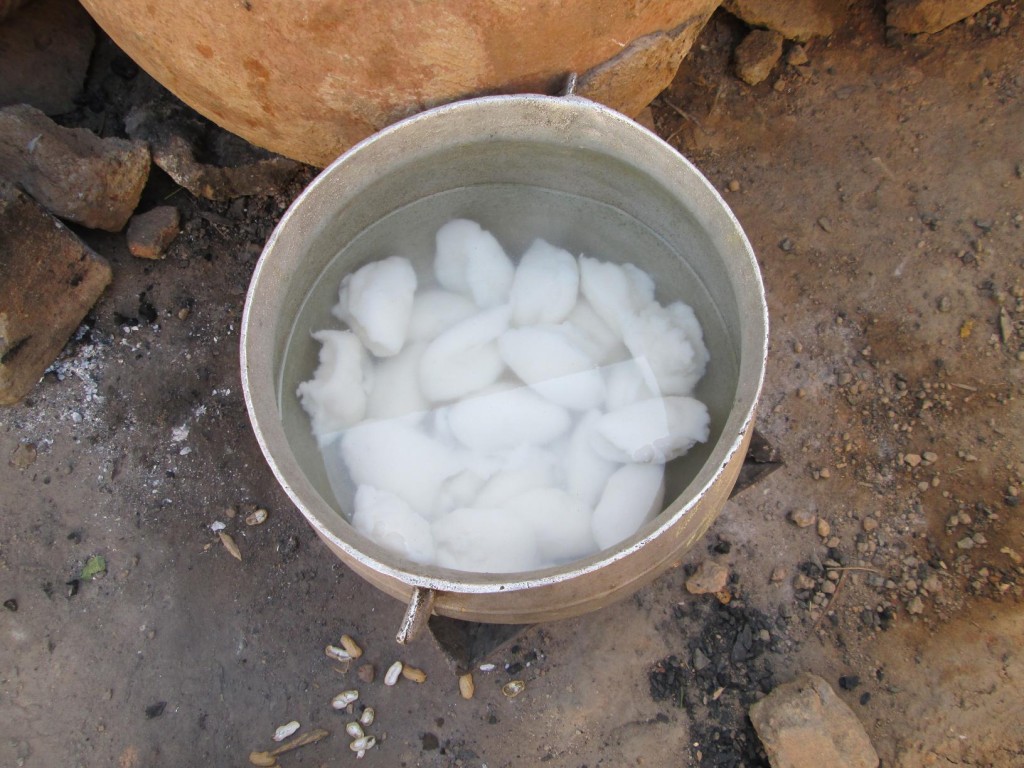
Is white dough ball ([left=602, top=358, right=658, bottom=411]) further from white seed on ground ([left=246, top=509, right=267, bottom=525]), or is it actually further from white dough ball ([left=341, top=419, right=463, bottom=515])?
white seed on ground ([left=246, top=509, right=267, bottom=525])

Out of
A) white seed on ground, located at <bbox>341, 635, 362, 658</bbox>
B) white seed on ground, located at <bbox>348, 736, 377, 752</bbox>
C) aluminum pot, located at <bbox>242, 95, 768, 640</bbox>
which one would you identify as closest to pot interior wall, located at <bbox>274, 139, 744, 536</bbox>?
aluminum pot, located at <bbox>242, 95, 768, 640</bbox>

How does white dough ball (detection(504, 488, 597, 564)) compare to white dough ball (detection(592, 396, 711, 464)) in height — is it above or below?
below

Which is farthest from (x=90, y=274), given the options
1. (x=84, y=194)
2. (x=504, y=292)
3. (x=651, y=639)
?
(x=651, y=639)

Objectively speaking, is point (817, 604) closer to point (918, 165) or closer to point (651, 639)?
point (651, 639)

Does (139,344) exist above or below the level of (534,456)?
below

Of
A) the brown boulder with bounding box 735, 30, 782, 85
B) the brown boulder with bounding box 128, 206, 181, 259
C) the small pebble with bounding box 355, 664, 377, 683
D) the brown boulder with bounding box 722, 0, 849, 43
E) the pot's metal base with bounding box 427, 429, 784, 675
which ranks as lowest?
the small pebble with bounding box 355, 664, 377, 683

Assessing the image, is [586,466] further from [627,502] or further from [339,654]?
[339,654]
